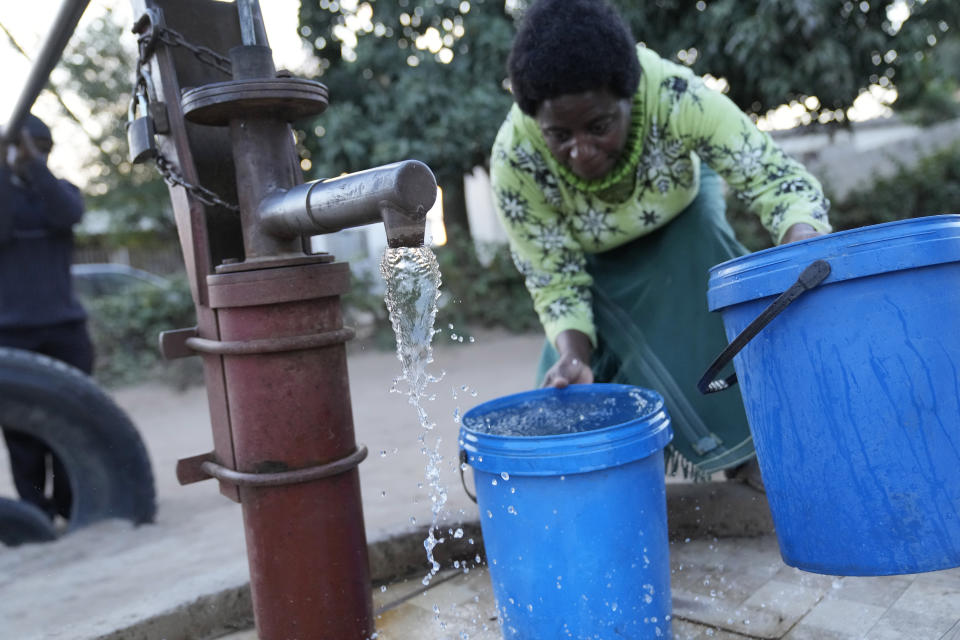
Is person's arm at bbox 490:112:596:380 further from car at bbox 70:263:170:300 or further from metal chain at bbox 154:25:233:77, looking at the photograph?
car at bbox 70:263:170:300

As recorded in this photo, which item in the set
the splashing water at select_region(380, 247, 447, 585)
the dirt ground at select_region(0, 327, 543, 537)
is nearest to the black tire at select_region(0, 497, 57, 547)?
the dirt ground at select_region(0, 327, 543, 537)

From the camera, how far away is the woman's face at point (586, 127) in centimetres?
183

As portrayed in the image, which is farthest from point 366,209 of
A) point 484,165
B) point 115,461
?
point 484,165

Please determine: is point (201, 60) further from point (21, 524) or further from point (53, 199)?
point (21, 524)

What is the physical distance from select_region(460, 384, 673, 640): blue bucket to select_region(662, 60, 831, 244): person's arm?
689 millimetres

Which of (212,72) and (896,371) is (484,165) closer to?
(212,72)

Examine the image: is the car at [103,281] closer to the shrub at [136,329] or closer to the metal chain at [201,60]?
the shrub at [136,329]

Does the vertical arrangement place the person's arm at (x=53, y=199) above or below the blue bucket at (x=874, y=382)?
above

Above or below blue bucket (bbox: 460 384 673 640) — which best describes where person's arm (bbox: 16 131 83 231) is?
above

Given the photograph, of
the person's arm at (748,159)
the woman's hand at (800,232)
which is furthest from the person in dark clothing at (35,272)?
the woman's hand at (800,232)

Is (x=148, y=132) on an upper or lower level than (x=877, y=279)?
upper

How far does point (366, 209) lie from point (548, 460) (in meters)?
0.58

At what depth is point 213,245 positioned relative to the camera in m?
1.82

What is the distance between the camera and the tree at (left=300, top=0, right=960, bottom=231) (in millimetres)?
6043
